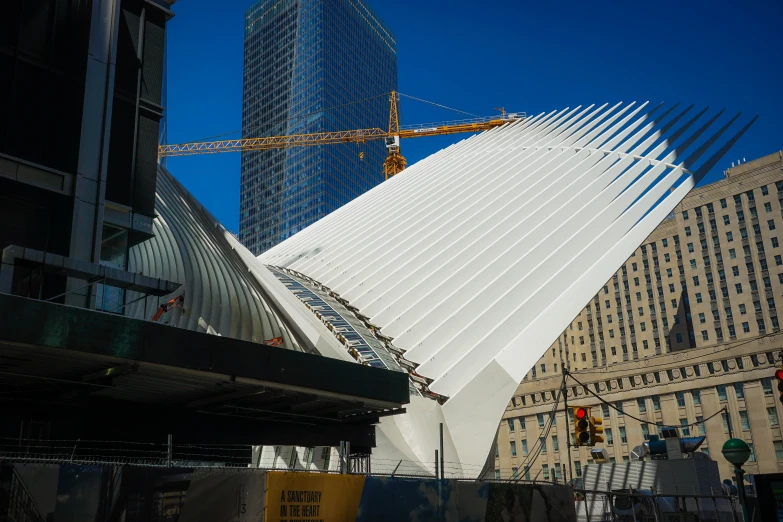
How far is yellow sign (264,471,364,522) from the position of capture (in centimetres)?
1068

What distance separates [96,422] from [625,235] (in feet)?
72.4

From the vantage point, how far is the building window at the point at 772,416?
77.1 meters

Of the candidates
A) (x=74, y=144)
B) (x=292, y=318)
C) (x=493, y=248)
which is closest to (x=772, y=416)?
(x=493, y=248)

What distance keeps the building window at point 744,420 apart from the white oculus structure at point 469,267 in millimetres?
46365

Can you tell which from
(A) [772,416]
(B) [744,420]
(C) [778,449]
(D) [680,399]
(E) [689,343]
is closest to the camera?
(C) [778,449]

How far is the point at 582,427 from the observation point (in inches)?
748

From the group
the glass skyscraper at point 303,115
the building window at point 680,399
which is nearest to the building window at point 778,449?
the building window at point 680,399

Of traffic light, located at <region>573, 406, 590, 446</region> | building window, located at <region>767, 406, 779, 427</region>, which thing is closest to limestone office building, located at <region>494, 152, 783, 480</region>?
building window, located at <region>767, 406, 779, 427</region>

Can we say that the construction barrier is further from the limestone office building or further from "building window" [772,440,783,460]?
"building window" [772,440,783,460]

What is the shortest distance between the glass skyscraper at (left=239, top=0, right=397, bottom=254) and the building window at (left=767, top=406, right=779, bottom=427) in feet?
343

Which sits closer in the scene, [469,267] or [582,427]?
[582,427]

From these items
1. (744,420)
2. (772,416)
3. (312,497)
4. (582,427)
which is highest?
Answer: (772,416)

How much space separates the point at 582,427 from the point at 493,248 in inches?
587

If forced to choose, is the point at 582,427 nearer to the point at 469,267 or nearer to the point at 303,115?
the point at 469,267
